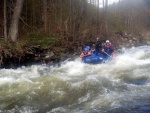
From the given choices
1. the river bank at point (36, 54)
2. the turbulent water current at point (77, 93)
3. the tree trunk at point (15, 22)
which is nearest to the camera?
the turbulent water current at point (77, 93)

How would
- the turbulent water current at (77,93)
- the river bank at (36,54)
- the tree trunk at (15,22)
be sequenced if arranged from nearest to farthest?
1. the turbulent water current at (77,93)
2. the river bank at (36,54)
3. the tree trunk at (15,22)

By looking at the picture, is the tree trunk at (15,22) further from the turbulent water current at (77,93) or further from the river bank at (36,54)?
the turbulent water current at (77,93)

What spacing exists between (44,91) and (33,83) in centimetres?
89

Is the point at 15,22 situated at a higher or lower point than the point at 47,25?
higher

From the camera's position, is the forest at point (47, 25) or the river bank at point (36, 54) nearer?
the river bank at point (36, 54)

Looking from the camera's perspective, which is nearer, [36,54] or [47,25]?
[36,54]

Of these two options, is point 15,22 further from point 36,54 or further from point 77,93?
point 77,93

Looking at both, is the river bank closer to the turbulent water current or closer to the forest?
the forest

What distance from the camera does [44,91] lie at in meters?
8.41

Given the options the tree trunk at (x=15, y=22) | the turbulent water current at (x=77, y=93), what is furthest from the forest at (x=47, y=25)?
the turbulent water current at (x=77, y=93)

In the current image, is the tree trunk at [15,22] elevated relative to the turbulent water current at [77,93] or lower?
elevated

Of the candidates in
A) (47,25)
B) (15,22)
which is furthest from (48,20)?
(15,22)

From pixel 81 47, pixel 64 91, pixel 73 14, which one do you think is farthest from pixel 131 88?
pixel 73 14

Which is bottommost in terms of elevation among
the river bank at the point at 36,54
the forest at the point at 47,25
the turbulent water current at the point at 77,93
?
the turbulent water current at the point at 77,93
